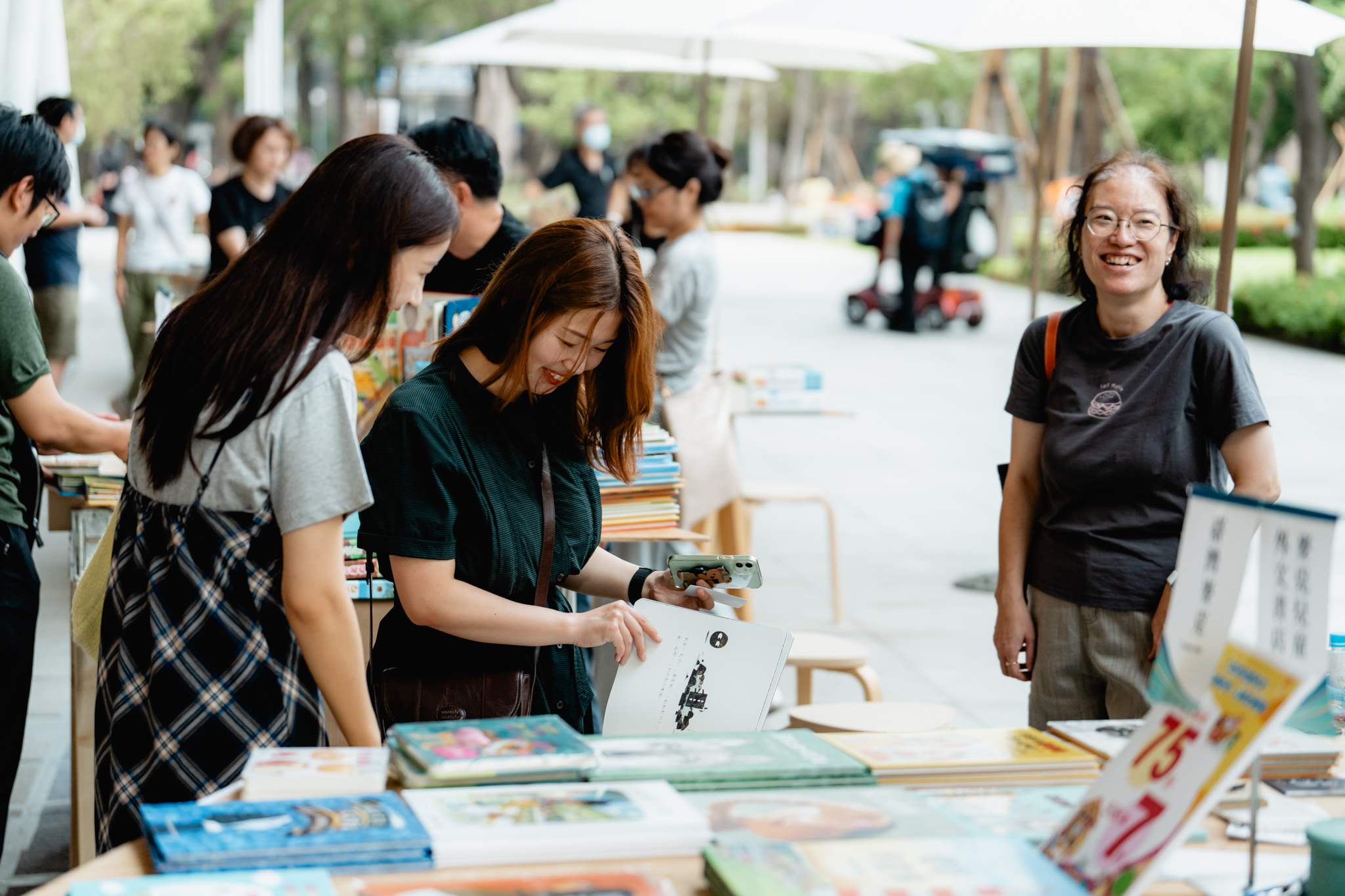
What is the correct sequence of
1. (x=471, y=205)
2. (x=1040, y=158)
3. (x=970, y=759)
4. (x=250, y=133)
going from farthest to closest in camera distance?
(x=250, y=133)
(x=1040, y=158)
(x=471, y=205)
(x=970, y=759)

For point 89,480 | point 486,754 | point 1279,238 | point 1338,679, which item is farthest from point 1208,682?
point 1279,238

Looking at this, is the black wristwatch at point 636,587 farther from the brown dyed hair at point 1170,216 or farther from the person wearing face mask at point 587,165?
the person wearing face mask at point 587,165

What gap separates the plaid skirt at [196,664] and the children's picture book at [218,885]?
508 mm

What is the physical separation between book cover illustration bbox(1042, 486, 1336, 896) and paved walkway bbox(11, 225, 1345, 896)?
283 centimetres

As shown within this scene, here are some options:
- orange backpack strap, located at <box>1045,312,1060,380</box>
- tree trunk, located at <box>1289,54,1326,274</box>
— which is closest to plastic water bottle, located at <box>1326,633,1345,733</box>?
orange backpack strap, located at <box>1045,312,1060,380</box>

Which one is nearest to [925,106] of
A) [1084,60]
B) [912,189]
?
[1084,60]

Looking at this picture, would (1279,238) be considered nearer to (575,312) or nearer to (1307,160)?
(1307,160)

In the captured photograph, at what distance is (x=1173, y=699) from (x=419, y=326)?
2.87 meters

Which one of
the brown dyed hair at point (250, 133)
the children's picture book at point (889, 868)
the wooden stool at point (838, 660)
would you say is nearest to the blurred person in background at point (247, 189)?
the brown dyed hair at point (250, 133)

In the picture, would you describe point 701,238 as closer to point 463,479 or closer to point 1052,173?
point 463,479

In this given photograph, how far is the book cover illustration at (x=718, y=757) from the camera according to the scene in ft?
6.09

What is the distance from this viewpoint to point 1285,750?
200cm

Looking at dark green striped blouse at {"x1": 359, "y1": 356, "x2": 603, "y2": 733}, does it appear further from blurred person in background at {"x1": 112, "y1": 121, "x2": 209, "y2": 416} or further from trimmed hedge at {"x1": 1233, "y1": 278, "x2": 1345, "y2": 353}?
trimmed hedge at {"x1": 1233, "y1": 278, "x2": 1345, "y2": 353}

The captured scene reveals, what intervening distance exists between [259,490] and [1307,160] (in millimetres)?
17952
